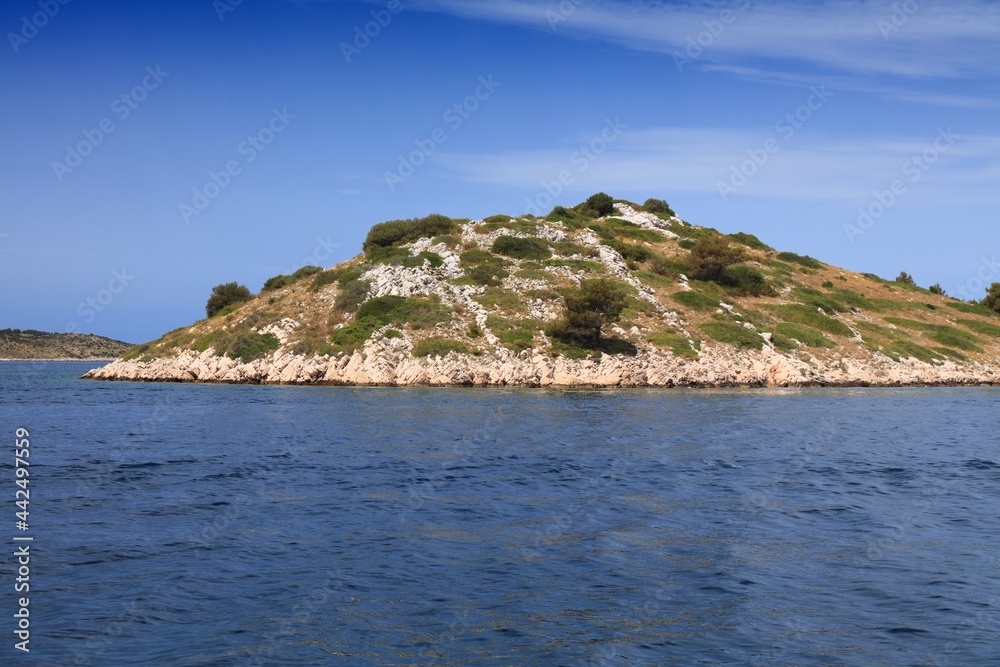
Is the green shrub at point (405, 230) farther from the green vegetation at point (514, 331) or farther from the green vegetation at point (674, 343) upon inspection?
the green vegetation at point (674, 343)

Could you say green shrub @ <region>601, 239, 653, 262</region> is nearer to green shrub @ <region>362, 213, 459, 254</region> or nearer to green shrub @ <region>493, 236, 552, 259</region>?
green shrub @ <region>493, 236, 552, 259</region>

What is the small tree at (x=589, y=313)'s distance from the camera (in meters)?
63.5

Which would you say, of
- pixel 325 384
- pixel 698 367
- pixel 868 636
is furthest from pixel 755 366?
pixel 868 636

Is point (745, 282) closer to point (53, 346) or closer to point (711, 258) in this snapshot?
point (711, 258)

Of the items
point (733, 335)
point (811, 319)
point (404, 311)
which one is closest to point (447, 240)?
point (404, 311)

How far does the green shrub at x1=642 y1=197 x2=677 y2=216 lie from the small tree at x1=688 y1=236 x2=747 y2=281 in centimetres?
2834

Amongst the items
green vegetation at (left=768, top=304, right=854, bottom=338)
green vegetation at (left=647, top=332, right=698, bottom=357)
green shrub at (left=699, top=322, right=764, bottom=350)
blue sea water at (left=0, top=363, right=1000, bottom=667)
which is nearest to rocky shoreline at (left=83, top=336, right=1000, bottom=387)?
green vegetation at (left=647, top=332, right=698, bottom=357)

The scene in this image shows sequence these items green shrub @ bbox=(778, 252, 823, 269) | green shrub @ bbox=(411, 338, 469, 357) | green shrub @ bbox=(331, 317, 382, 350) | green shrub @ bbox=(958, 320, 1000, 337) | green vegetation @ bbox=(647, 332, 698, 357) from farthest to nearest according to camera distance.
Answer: green shrub @ bbox=(778, 252, 823, 269) < green shrub @ bbox=(958, 320, 1000, 337) < green vegetation @ bbox=(647, 332, 698, 357) < green shrub @ bbox=(331, 317, 382, 350) < green shrub @ bbox=(411, 338, 469, 357)

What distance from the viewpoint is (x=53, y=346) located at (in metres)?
169

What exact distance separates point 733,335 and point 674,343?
21.9 ft

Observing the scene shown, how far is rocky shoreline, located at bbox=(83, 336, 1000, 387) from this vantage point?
6059 cm

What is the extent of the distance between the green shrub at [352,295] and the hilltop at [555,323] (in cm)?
22

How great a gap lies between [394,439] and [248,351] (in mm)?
39443

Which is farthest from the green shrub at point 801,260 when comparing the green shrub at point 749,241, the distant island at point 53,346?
Result: the distant island at point 53,346
